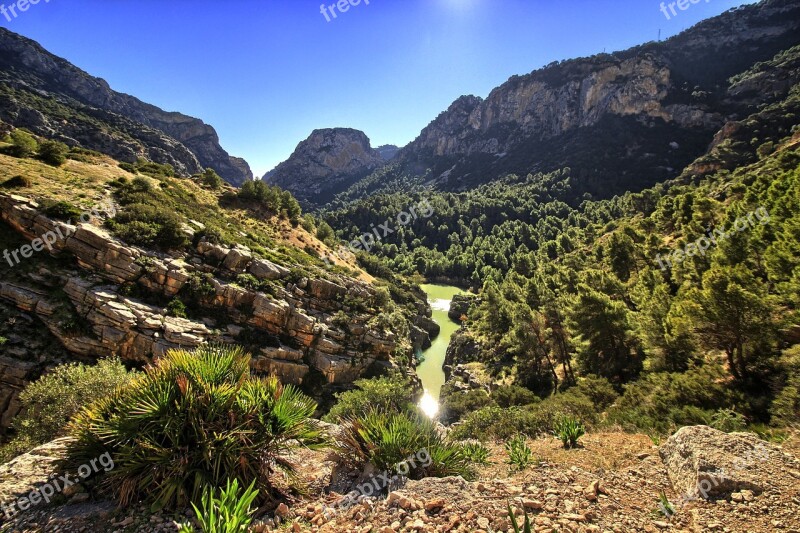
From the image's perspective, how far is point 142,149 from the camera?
9706 centimetres

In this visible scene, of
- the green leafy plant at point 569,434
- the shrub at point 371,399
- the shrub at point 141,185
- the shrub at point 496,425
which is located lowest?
the shrub at point 371,399

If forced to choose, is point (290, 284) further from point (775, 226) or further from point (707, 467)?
point (775, 226)

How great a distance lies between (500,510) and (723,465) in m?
3.56

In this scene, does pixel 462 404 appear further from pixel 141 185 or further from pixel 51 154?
pixel 51 154

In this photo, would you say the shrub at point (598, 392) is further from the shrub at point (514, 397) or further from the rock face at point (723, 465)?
the rock face at point (723, 465)

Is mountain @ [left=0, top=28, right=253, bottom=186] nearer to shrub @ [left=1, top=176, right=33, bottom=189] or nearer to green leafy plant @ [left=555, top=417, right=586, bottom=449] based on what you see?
shrub @ [left=1, top=176, right=33, bottom=189]

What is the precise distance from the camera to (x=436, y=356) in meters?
45.3

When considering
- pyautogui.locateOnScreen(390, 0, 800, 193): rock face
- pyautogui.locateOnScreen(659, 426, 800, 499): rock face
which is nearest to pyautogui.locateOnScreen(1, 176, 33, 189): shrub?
pyautogui.locateOnScreen(659, 426, 800, 499): rock face

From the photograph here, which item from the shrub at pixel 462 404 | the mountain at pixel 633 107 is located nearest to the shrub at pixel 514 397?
the shrub at pixel 462 404

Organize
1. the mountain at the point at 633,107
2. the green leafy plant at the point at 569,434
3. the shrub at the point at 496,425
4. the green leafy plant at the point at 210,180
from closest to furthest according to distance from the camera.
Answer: the green leafy plant at the point at 569,434 → the shrub at the point at 496,425 → the green leafy plant at the point at 210,180 → the mountain at the point at 633,107

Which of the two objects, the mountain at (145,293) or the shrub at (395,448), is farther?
the mountain at (145,293)

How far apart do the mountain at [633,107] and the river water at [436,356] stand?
7034 cm

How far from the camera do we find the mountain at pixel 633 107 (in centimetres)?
11244

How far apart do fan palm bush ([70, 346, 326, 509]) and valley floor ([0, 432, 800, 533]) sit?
47 centimetres
